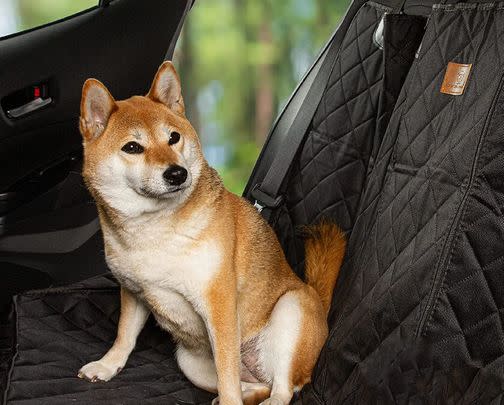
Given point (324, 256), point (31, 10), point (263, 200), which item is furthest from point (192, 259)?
point (31, 10)

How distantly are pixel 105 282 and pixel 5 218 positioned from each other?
0.24m

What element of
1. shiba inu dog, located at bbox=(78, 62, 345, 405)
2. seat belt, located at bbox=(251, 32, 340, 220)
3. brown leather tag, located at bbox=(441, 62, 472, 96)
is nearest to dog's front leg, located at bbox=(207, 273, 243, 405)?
shiba inu dog, located at bbox=(78, 62, 345, 405)

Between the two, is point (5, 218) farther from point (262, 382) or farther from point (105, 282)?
point (262, 382)

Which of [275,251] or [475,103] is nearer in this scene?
[475,103]

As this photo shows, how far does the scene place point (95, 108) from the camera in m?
1.40

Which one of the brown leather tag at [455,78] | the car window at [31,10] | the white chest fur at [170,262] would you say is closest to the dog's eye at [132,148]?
the white chest fur at [170,262]

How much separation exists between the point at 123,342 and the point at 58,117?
0.49 metres

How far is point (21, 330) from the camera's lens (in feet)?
5.06

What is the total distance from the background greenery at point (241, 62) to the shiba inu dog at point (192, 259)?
1.43 m

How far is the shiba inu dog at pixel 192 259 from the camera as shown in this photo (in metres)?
1.38

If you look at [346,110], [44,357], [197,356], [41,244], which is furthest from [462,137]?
[41,244]

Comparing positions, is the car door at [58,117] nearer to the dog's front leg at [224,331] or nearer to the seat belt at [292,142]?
the seat belt at [292,142]

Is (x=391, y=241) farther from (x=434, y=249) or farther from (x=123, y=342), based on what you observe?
(x=123, y=342)

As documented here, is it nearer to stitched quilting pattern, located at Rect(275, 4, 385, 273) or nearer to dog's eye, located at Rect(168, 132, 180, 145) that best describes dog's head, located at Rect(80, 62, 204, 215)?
dog's eye, located at Rect(168, 132, 180, 145)
